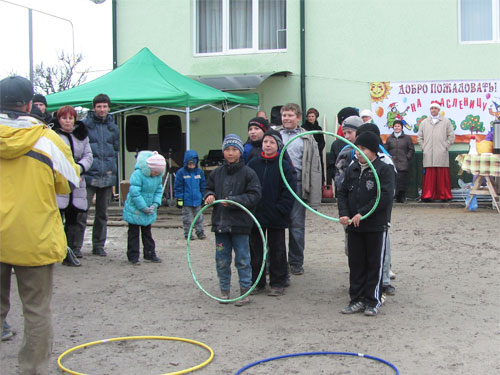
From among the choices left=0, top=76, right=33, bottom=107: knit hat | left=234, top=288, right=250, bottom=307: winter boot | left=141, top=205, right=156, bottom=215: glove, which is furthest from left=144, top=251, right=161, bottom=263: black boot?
left=0, top=76, right=33, bottom=107: knit hat

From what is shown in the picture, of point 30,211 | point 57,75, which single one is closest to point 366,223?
point 30,211

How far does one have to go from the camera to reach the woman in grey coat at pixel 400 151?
1498cm

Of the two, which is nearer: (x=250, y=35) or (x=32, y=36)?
(x=32, y=36)

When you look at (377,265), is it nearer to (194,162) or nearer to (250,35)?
(194,162)

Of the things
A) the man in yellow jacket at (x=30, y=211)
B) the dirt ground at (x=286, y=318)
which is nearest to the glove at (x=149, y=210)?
the dirt ground at (x=286, y=318)

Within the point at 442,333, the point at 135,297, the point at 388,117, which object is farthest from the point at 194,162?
the point at 388,117

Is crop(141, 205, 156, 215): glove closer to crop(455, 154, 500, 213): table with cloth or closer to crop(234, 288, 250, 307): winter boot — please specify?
crop(234, 288, 250, 307): winter boot

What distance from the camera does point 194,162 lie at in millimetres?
10328

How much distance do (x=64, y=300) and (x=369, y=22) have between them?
38.4 ft

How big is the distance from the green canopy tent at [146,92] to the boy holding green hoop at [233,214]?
21.1ft

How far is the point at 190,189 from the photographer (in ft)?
33.4

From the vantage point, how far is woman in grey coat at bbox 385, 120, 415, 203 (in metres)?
15.0

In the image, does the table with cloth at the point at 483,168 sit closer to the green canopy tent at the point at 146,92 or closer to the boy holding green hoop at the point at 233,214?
the green canopy tent at the point at 146,92

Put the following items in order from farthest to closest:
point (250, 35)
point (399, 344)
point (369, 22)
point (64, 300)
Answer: point (250, 35), point (369, 22), point (64, 300), point (399, 344)
